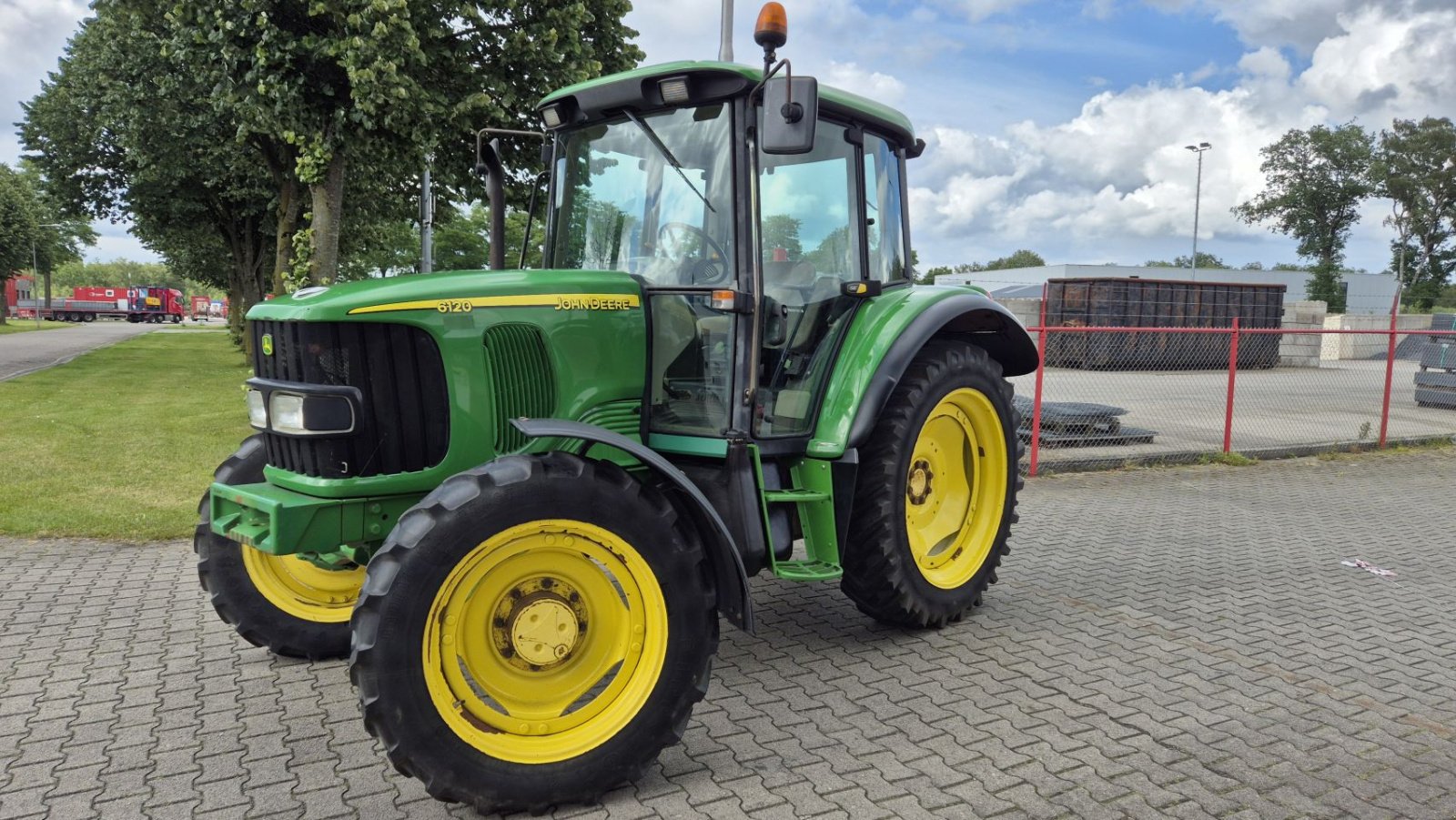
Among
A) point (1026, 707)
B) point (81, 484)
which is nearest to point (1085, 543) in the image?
point (1026, 707)

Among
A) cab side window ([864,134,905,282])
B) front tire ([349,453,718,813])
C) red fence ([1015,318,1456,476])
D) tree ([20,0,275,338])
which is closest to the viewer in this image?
front tire ([349,453,718,813])

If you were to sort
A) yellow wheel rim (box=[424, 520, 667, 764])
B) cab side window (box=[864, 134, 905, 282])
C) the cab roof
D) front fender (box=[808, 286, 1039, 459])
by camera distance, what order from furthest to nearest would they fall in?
cab side window (box=[864, 134, 905, 282]), front fender (box=[808, 286, 1039, 459]), the cab roof, yellow wheel rim (box=[424, 520, 667, 764])

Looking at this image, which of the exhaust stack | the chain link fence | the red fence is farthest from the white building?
the exhaust stack

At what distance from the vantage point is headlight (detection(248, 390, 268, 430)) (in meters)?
3.43

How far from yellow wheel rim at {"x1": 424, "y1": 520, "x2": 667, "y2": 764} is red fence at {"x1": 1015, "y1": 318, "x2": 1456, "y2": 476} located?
20.2 feet

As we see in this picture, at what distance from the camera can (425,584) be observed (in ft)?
9.14

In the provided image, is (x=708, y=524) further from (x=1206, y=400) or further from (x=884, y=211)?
(x=1206, y=400)

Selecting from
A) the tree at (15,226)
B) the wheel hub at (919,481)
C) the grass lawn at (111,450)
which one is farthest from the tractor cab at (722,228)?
the tree at (15,226)

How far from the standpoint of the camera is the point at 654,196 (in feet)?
13.0

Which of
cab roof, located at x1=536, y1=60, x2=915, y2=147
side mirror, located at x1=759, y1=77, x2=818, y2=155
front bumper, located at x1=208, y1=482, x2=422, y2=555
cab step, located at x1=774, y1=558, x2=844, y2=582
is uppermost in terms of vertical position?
cab roof, located at x1=536, y1=60, x2=915, y2=147

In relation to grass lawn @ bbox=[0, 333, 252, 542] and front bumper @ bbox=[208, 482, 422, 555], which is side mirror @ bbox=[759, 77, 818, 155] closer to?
front bumper @ bbox=[208, 482, 422, 555]

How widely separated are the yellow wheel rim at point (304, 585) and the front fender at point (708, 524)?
54.2 inches

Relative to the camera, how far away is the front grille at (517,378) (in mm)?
3389

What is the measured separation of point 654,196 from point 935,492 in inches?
82.2
